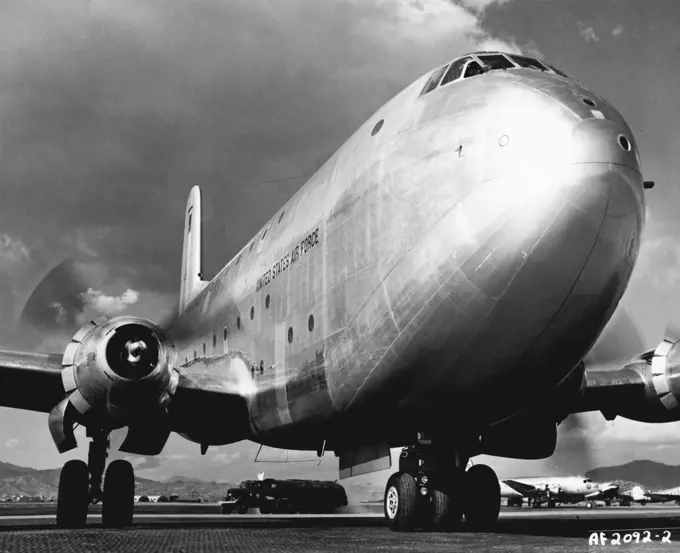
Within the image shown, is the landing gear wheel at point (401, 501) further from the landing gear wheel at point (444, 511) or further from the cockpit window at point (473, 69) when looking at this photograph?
the cockpit window at point (473, 69)

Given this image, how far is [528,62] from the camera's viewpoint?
9.72m

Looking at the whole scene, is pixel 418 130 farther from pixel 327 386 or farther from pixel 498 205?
pixel 327 386

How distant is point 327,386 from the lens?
34.6 ft

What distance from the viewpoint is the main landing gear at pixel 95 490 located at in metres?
13.6

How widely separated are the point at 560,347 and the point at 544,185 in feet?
6.17

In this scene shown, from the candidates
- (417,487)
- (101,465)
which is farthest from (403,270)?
(101,465)

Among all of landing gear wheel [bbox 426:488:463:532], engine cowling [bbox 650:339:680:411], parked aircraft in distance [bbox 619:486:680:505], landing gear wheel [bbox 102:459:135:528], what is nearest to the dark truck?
landing gear wheel [bbox 102:459:135:528]

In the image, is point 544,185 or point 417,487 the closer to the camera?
point 544,185

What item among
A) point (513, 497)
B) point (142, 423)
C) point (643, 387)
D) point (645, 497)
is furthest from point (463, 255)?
point (645, 497)

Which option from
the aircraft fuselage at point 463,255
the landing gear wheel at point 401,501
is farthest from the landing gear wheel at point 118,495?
the landing gear wheel at point 401,501

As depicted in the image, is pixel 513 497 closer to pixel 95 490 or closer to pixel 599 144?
pixel 95 490

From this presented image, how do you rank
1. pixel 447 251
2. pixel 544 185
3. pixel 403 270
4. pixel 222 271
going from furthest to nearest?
pixel 222 271 → pixel 403 270 → pixel 447 251 → pixel 544 185

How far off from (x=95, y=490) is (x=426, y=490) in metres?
6.88

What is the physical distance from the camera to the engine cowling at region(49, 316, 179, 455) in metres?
11.3
